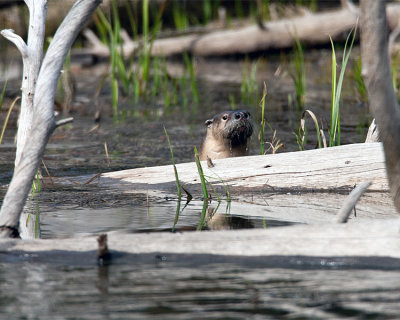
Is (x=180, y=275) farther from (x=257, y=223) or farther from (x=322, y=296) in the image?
(x=257, y=223)

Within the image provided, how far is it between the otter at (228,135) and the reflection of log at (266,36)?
18.2 feet

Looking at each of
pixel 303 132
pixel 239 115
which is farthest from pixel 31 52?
pixel 239 115

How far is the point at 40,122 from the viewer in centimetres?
329

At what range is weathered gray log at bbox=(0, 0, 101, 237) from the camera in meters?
3.25

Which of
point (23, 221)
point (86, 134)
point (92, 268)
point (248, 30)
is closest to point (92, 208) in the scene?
point (23, 221)

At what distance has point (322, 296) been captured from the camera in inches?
105

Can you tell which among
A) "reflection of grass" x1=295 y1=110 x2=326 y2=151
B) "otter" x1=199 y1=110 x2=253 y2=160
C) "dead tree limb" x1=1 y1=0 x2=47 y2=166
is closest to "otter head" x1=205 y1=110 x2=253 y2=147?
"otter" x1=199 y1=110 x2=253 y2=160

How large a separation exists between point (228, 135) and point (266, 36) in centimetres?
662

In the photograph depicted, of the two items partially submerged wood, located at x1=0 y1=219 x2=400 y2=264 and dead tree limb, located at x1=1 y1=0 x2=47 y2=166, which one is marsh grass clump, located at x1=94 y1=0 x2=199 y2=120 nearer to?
dead tree limb, located at x1=1 y1=0 x2=47 y2=166

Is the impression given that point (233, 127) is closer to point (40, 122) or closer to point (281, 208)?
point (281, 208)

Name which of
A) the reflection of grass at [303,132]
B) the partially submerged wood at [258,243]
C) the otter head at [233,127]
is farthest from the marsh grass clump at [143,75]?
the partially submerged wood at [258,243]

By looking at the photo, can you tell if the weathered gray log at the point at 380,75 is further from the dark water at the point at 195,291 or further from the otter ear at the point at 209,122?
the otter ear at the point at 209,122

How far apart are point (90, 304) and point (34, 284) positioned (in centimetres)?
35

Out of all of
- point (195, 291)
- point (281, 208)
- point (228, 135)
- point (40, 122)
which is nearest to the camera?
point (195, 291)
